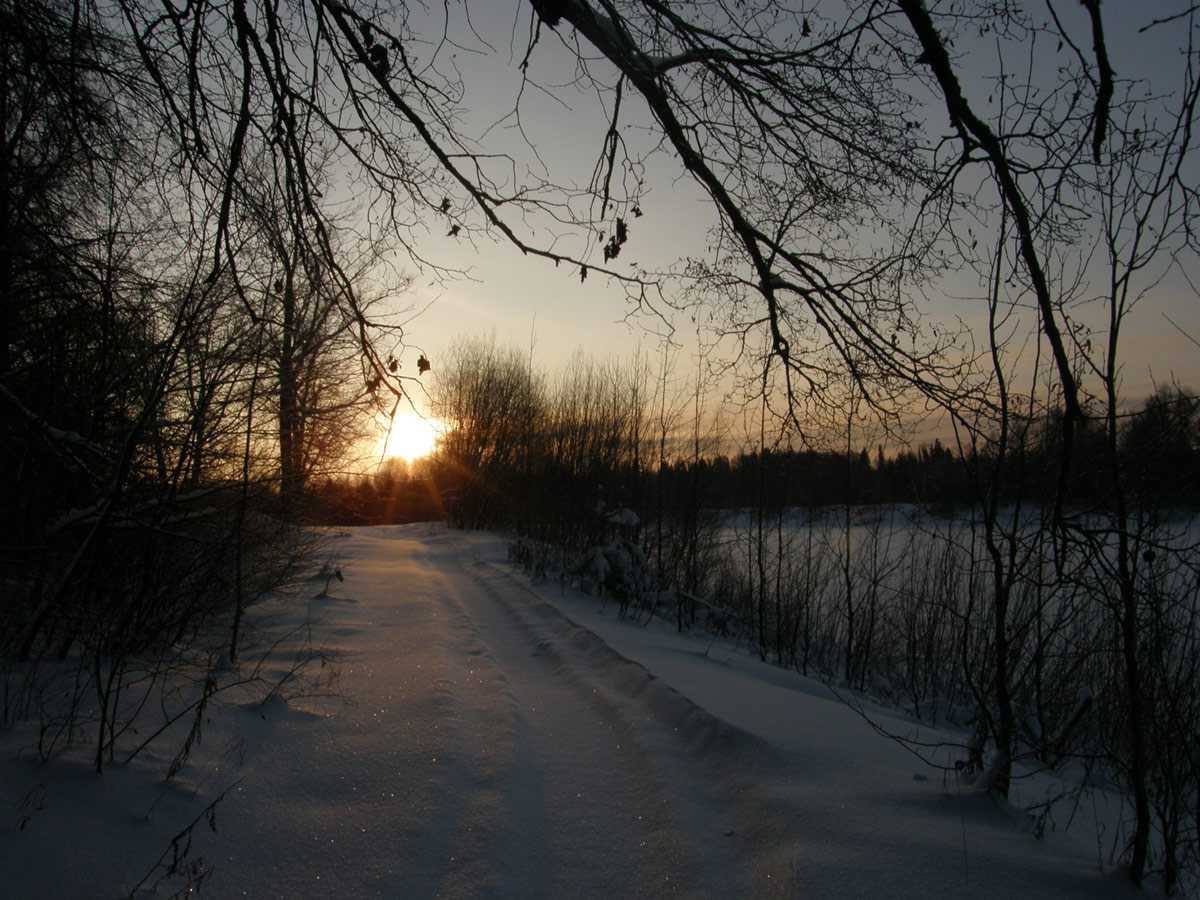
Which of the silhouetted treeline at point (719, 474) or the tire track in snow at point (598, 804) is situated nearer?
the tire track in snow at point (598, 804)

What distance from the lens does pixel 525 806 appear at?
2271 millimetres

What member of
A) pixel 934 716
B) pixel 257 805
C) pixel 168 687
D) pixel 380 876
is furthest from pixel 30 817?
pixel 934 716

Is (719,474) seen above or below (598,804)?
above

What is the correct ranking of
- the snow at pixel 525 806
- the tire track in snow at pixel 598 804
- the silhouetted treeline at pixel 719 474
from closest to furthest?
1. the snow at pixel 525 806
2. the tire track in snow at pixel 598 804
3. the silhouetted treeline at pixel 719 474

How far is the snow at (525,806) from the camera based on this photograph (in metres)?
1.77

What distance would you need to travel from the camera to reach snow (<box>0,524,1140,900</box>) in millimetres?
1768

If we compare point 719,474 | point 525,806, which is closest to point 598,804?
point 525,806

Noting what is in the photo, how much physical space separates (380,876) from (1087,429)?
2745 millimetres

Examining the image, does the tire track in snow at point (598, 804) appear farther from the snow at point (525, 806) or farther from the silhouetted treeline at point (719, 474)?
the silhouetted treeline at point (719, 474)

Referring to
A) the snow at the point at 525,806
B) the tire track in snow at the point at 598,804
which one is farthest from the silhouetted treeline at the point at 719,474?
the tire track in snow at the point at 598,804

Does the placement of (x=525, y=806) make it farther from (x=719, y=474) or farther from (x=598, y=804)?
(x=719, y=474)

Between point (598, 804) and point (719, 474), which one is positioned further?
point (719, 474)

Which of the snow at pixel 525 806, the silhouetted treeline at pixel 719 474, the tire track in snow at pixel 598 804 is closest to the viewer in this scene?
the snow at pixel 525 806

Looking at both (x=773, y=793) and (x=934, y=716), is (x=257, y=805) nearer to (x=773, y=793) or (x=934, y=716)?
(x=773, y=793)
